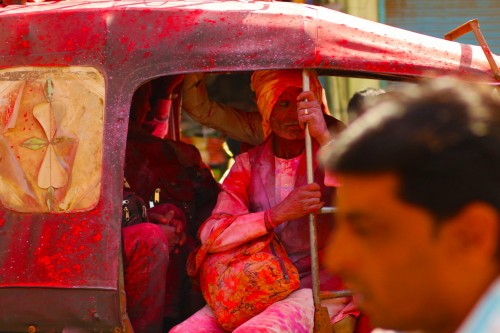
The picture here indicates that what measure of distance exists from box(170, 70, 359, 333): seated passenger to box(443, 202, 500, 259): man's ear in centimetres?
239

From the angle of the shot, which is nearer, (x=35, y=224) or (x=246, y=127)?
(x=35, y=224)

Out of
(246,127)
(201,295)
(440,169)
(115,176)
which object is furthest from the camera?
(246,127)

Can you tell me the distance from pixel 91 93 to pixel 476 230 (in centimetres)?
261

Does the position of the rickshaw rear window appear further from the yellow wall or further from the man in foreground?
the yellow wall

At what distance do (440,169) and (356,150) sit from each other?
0.44 feet

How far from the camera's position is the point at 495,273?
Answer: 139cm

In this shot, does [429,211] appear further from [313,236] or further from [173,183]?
[173,183]

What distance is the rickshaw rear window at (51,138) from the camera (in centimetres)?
379

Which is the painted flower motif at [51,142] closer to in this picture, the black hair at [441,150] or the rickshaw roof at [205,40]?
the rickshaw roof at [205,40]

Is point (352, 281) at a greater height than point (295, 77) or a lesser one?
lesser

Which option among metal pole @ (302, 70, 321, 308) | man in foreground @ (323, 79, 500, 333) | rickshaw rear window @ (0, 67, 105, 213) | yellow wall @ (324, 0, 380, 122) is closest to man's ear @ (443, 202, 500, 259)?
man in foreground @ (323, 79, 500, 333)

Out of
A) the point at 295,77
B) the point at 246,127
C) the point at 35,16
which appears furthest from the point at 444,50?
the point at 35,16

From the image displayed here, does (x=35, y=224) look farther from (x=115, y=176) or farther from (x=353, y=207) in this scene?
(x=353, y=207)

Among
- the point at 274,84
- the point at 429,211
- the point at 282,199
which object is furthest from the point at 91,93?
the point at 429,211
